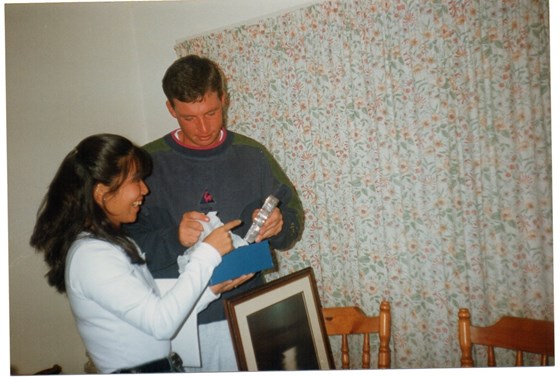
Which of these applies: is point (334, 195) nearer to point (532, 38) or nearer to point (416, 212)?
point (416, 212)

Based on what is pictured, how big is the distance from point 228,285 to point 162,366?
316 millimetres

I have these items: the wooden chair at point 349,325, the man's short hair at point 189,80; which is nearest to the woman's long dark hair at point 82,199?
the man's short hair at point 189,80

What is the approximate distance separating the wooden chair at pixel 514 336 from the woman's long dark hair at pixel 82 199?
1.06m

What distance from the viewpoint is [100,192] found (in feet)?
3.45

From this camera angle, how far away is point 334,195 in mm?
1652

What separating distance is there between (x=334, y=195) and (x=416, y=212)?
35cm

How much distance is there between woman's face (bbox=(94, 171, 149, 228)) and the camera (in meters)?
1.06

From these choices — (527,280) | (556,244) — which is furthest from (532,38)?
(527,280)

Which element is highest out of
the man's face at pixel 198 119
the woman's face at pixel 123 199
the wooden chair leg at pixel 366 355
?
the man's face at pixel 198 119

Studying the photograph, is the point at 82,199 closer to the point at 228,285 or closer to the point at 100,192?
the point at 100,192

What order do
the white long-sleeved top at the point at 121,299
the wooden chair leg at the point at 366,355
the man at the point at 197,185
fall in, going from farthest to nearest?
1. the wooden chair leg at the point at 366,355
2. the man at the point at 197,185
3. the white long-sleeved top at the point at 121,299

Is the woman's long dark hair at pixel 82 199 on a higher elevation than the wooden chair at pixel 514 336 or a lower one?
higher

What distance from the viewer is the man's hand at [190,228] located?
1.15 metres

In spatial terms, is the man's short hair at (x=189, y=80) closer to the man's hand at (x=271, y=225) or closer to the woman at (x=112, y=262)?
the woman at (x=112, y=262)
